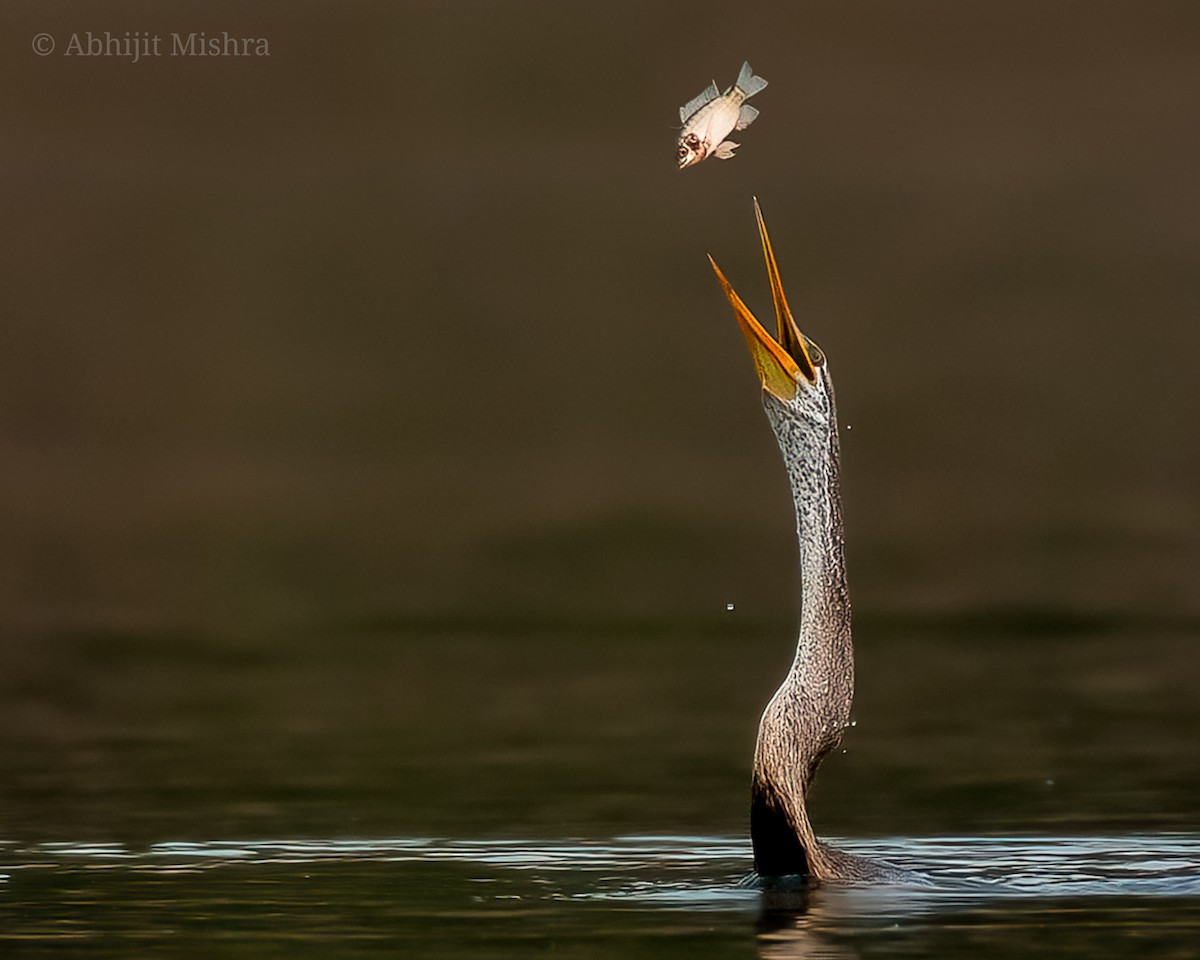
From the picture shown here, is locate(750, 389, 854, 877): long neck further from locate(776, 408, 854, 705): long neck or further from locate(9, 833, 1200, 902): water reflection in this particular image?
locate(9, 833, 1200, 902): water reflection

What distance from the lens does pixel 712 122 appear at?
14242mm

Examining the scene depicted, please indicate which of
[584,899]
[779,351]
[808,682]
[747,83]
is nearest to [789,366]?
[779,351]

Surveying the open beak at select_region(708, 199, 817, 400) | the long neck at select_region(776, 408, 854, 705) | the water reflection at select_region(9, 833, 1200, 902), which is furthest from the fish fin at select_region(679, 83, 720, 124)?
the water reflection at select_region(9, 833, 1200, 902)

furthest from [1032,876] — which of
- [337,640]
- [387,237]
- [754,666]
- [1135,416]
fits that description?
[387,237]

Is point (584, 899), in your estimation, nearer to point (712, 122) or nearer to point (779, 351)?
point (779, 351)

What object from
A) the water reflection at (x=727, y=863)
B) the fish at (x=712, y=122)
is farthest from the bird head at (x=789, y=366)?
the water reflection at (x=727, y=863)

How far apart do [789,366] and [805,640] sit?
114cm

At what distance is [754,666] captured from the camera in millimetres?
25609

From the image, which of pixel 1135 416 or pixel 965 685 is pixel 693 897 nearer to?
pixel 965 685

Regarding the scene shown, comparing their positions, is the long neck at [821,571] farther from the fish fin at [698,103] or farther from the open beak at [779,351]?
the fish fin at [698,103]

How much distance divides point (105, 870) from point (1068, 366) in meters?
35.7

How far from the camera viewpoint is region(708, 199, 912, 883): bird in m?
14.0

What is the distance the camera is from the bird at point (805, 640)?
14000mm

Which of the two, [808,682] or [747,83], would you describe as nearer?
[747,83]
